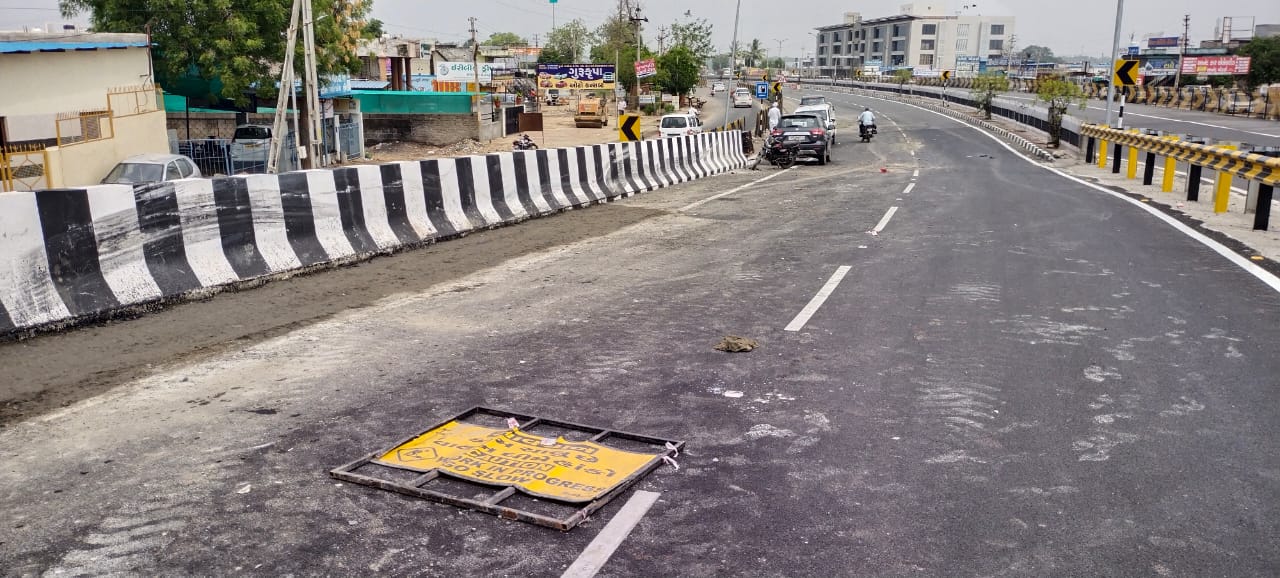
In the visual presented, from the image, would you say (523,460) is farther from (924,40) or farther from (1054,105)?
(924,40)

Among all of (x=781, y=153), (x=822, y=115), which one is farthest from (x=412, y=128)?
(x=781, y=153)

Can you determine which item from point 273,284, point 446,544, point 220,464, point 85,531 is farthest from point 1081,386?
point 273,284

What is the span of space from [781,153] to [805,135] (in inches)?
36.8

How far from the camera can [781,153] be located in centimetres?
3038

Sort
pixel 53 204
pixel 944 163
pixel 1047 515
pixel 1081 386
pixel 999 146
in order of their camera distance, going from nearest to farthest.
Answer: pixel 1047 515
pixel 1081 386
pixel 53 204
pixel 944 163
pixel 999 146

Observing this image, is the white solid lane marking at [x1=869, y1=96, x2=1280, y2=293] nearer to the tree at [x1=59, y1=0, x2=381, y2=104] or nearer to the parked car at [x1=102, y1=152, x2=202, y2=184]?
the parked car at [x1=102, y1=152, x2=202, y2=184]

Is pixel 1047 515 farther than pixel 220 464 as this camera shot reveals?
No

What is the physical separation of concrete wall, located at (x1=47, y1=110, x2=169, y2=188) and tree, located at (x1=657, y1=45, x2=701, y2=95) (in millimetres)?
58598

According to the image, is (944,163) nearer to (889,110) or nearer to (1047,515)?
(1047,515)

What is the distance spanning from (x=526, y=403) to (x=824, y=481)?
77.6 inches

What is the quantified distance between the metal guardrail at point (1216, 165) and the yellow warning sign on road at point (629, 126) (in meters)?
11.4

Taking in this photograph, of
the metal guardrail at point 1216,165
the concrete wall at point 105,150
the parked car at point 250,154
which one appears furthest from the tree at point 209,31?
the metal guardrail at point 1216,165

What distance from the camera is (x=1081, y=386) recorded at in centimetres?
598

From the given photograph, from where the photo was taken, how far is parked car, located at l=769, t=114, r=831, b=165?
99.1 ft
